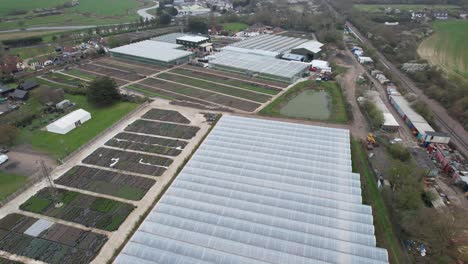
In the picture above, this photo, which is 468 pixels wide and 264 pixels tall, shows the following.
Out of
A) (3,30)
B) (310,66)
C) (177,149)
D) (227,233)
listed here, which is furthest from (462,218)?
(3,30)

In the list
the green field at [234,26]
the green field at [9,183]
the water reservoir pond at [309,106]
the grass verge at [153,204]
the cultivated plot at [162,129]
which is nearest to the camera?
the grass verge at [153,204]

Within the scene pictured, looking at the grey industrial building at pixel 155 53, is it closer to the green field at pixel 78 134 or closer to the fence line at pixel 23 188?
the green field at pixel 78 134

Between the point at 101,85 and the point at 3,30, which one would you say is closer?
the point at 101,85

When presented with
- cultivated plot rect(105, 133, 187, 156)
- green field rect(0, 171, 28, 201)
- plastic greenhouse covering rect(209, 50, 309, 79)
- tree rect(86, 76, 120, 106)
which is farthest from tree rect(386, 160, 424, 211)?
tree rect(86, 76, 120, 106)

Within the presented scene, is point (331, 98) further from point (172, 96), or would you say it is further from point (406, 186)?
point (172, 96)

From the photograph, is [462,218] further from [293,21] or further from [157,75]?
[293,21]

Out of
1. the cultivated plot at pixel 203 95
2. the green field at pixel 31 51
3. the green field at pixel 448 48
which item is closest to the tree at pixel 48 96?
the cultivated plot at pixel 203 95
